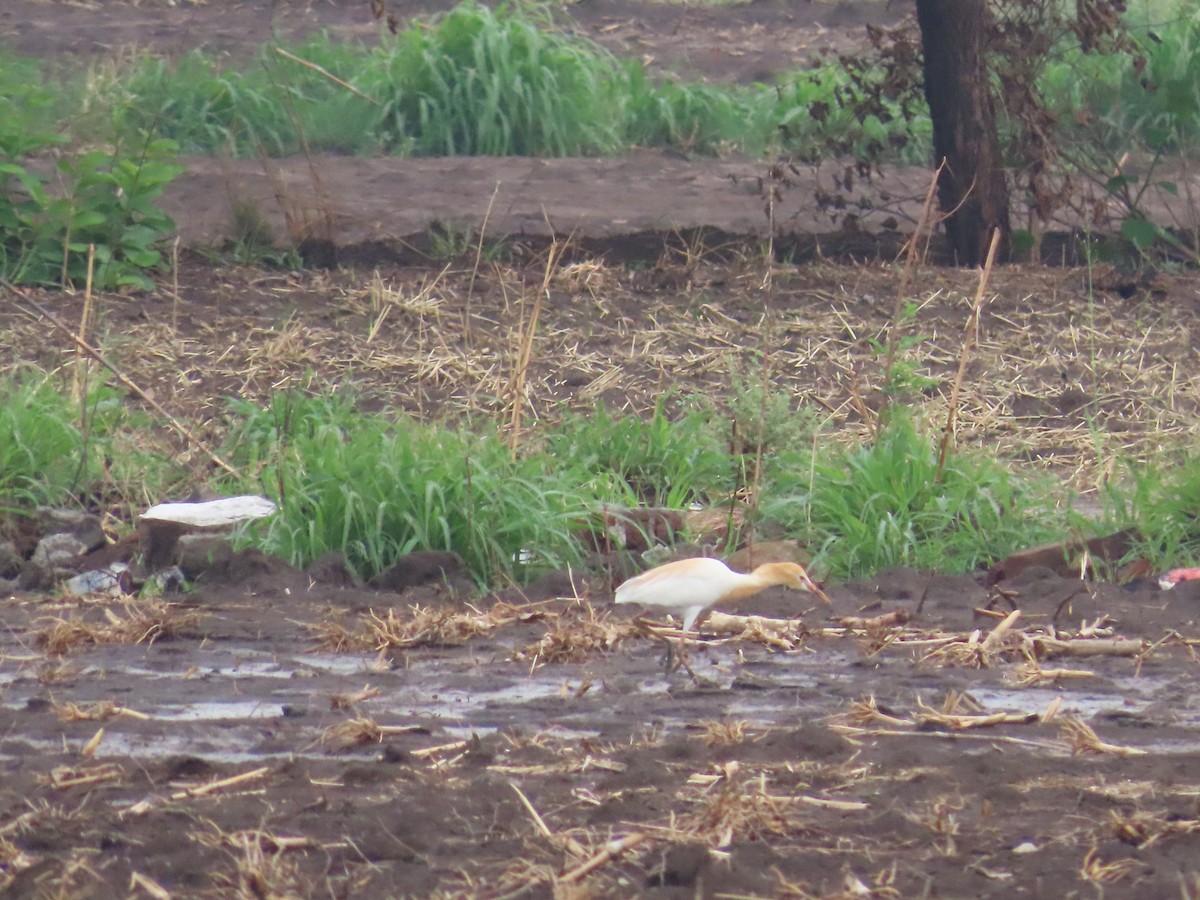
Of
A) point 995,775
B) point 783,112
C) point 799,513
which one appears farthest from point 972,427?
point 783,112

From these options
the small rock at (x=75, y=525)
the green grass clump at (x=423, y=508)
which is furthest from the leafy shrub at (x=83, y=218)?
the green grass clump at (x=423, y=508)

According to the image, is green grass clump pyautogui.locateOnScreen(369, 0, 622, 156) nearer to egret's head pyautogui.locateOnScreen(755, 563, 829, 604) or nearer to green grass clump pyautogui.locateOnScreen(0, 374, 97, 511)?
green grass clump pyautogui.locateOnScreen(0, 374, 97, 511)

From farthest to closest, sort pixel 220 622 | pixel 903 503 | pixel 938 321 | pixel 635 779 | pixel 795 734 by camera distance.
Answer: pixel 938 321 < pixel 903 503 < pixel 220 622 < pixel 795 734 < pixel 635 779

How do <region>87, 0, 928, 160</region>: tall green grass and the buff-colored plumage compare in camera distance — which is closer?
the buff-colored plumage

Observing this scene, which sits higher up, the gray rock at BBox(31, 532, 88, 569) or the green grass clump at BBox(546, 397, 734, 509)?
the green grass clump at BBox(546, 397, 734, 509)

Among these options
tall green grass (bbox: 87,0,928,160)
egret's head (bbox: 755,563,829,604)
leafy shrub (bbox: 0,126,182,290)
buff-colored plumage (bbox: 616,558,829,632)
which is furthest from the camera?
tall green grass (bbox: 87,0,928,160)

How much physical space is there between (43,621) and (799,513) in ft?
7.20

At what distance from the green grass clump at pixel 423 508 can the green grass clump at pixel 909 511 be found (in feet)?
2.31

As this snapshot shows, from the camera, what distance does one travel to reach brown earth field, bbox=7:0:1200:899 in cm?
266

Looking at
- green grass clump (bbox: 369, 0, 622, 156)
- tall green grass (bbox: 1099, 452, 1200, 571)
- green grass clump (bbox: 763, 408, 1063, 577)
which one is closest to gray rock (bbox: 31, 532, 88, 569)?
green grass clump (bbox: 763, 408, 1063, 577)

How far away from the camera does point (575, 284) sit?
309 inches

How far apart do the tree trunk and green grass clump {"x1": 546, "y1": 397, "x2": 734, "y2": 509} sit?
2981mm

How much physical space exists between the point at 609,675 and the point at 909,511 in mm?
1565

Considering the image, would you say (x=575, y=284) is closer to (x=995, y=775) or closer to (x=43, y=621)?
(x=43, y=621)
